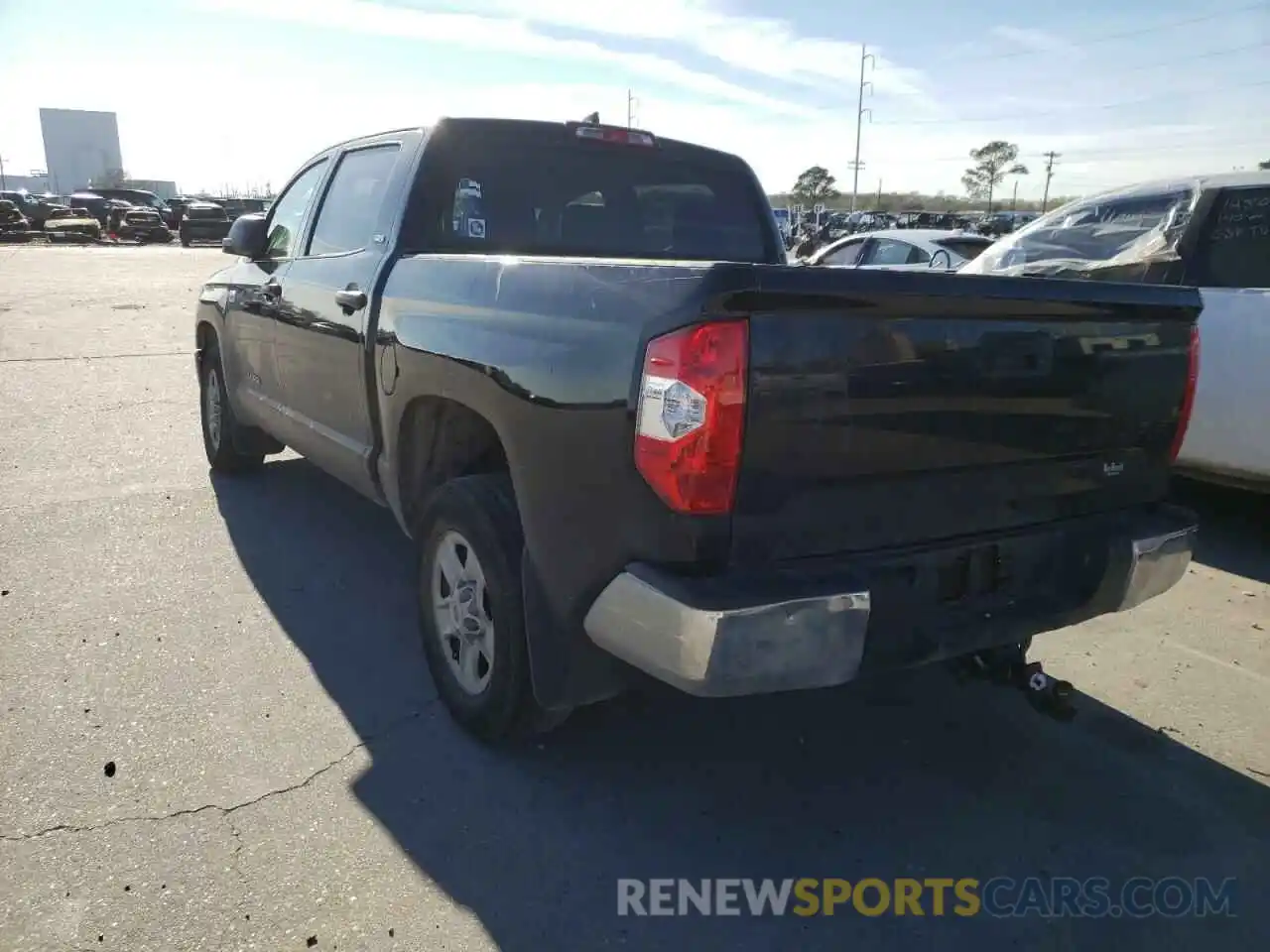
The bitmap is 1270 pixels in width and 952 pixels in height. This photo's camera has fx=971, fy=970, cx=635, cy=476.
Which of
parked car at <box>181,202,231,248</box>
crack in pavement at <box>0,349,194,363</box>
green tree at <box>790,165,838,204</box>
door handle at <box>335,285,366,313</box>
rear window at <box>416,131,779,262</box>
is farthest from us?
green tree at <box>790,165,838,204</box>

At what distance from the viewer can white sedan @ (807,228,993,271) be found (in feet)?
34.0

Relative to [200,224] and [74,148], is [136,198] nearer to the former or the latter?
[200,224]

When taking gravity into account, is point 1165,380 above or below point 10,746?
above

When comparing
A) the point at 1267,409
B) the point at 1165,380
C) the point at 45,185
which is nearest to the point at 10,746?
the point at 1165,380

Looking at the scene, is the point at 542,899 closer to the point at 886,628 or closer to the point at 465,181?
the point at 886,628

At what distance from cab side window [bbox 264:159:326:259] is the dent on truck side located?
2.11 metres

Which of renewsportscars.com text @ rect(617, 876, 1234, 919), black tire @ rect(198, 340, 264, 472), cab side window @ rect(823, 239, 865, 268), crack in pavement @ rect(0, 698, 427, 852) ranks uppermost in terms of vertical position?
cab side window @ rect(823, 239, 865, 268)

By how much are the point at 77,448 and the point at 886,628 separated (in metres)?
6.39

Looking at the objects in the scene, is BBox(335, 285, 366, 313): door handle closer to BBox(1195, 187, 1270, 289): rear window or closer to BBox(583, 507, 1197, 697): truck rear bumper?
BBox(583, 507, 1197, 697): truck rear bumper

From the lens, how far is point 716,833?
2.70 meters

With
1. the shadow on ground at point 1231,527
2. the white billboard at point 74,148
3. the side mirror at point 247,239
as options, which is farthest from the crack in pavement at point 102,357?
the white billboard at point 74,148

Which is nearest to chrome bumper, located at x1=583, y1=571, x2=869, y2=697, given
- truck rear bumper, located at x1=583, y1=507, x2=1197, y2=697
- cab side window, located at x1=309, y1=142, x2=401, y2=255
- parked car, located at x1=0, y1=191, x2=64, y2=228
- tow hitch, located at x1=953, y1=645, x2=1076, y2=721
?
truck rear bumper, located at x1=583, y1=507, x2=1197, y2=697

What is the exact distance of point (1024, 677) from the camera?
2984mm

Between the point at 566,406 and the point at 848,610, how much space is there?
86 cm
